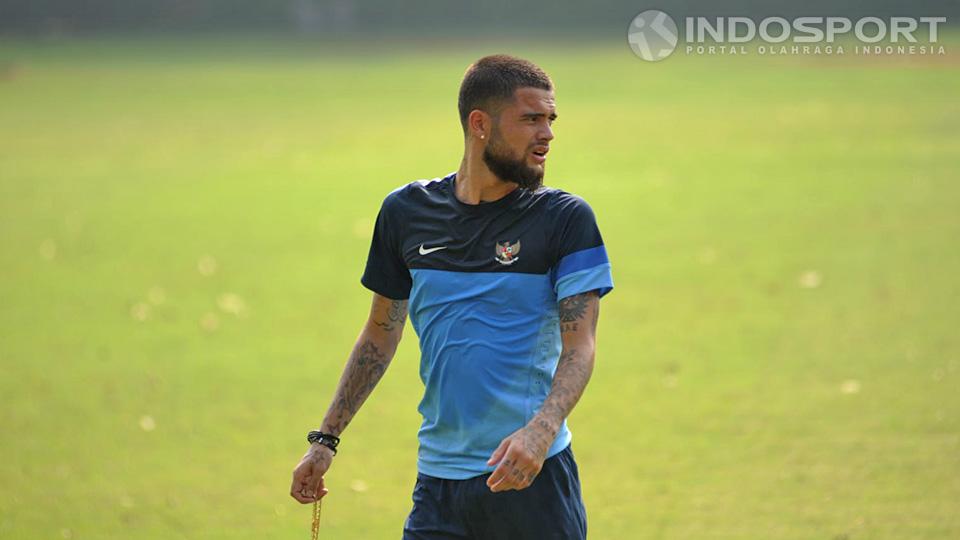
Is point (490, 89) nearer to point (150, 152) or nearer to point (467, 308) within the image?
point (467, 308)

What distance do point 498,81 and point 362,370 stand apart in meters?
1.04

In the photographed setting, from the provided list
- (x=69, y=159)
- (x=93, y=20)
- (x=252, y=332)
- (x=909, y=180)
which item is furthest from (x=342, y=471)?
(x=93, y=20)

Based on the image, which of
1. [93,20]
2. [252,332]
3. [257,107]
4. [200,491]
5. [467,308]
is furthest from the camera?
[93,20]

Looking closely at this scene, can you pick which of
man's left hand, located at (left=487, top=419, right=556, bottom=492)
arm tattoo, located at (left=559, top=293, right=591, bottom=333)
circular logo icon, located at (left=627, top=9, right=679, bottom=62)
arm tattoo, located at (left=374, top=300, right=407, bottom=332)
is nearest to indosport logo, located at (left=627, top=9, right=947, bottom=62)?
circular logo icon, located at (left=627, top=9, right=679, bottom=62)

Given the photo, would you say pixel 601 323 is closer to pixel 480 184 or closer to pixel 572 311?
pixel 480 184

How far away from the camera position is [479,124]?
174 inches

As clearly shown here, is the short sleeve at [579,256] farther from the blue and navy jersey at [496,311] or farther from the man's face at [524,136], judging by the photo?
the man's face at [524,136]

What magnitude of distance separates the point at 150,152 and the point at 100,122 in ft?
12.7

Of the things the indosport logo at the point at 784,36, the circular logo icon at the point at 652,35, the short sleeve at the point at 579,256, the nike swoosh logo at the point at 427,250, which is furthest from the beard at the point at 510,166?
the circular logo icon at the point at 652,35

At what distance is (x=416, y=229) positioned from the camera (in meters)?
4.58

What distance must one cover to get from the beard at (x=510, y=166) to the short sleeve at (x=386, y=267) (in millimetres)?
419

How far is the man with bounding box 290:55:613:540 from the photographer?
427 cm

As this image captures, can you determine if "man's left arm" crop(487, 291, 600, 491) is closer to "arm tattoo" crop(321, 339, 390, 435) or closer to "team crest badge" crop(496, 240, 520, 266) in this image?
"team crest badge" crop(496, 240, 520, 266)

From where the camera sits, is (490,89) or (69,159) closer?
(490,89)
